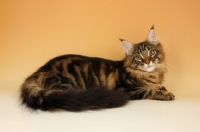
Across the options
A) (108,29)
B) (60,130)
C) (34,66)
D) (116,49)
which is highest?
(108,29)

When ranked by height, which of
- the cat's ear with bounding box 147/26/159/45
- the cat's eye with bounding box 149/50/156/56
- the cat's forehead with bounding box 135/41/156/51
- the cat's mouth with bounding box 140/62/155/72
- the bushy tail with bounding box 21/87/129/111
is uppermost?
the cat's ear with bounding box 147/26/159/45

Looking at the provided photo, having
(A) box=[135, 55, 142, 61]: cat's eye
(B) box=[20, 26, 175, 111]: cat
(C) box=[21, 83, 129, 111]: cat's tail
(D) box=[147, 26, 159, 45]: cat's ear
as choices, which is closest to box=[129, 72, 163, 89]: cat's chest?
(B) box=[20, 26, 175, 111]: cat

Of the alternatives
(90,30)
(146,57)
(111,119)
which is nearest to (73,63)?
(90,30)

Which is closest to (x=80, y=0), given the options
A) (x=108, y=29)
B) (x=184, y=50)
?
(x=108, y=29)

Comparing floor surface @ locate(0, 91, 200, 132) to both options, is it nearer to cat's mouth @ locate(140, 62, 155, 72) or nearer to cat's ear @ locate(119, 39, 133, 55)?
cat's mouth @ locate(140, 62, 155, 72)

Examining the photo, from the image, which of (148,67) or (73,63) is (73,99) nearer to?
(73,63)

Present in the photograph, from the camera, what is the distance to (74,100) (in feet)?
4.08

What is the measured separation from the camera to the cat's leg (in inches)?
61.4

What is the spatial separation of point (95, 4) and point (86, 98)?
0.88 metres

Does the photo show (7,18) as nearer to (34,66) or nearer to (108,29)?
(34,66)

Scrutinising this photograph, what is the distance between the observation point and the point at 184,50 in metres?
1.85

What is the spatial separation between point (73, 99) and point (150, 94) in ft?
1.91

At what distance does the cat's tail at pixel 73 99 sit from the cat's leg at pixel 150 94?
0.25m

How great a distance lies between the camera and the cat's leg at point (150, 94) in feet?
5.12
